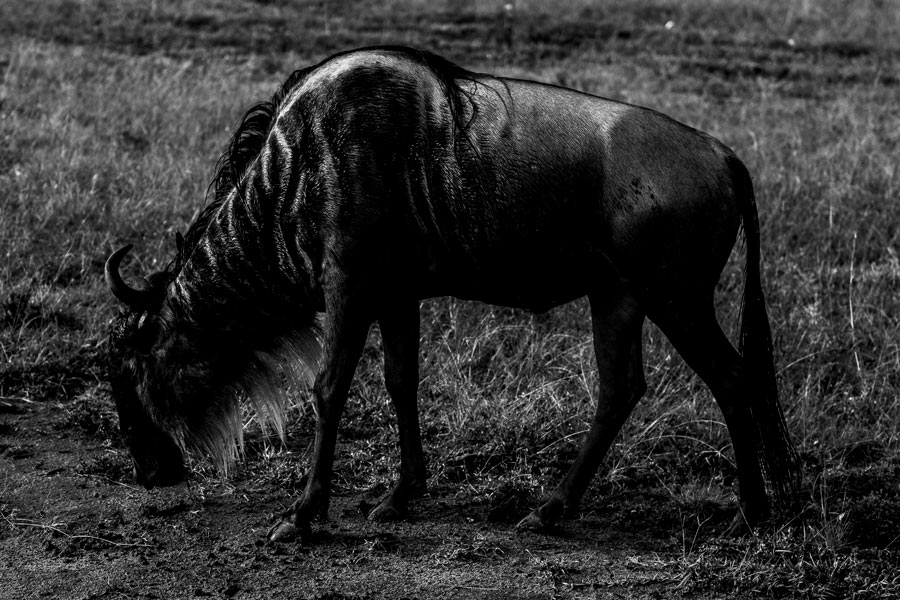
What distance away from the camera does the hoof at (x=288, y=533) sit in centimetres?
392

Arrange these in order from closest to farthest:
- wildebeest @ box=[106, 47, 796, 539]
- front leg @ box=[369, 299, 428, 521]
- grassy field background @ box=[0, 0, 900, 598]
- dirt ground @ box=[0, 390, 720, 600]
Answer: dirt ground @ box=[0, 390, 720, 600] < wildebeest @ box=[106, 47, 796, 539] < front leg @ box=[369, 299, 428, 521] < grassy field background @ box=[0, 0, 900, 598]

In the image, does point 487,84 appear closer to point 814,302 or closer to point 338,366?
point 338,366

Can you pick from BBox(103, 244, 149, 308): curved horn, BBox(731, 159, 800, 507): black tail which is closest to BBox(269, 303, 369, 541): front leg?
BBox(103, 244, 149, 308): curved horn

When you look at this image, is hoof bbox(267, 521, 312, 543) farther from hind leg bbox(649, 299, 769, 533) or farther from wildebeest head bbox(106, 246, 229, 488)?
→ hind leg bbox(649, 299, 769, 533)

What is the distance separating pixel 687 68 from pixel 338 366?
8940 millimetres

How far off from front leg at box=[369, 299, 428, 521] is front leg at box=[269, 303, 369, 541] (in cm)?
29

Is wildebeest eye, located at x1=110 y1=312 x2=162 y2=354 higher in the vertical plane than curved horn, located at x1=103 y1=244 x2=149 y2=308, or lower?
lower

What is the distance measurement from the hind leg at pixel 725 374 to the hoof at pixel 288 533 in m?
1.48

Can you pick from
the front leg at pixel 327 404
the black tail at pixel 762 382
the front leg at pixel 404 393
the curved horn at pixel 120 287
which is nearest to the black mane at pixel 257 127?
the curved horn at pixel 120 287

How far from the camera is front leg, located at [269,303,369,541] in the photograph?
3.89 m

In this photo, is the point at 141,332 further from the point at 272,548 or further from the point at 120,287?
the point at 272,548

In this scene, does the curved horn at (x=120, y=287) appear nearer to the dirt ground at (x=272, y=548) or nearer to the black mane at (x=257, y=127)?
the black mane at (x=257, y=127)

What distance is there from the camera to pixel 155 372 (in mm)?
4141

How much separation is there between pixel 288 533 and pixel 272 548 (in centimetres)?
8
